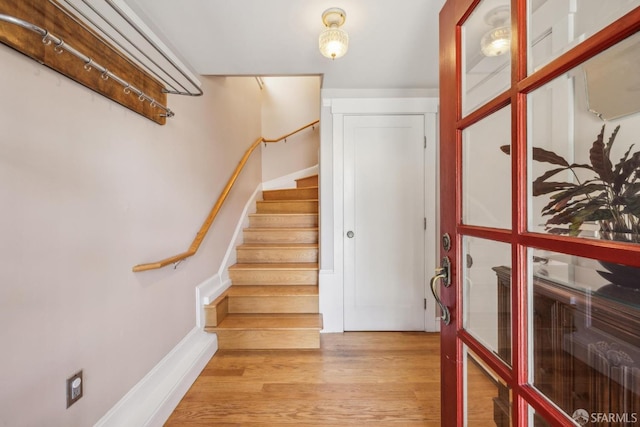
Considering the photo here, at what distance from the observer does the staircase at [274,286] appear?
7.21 ft

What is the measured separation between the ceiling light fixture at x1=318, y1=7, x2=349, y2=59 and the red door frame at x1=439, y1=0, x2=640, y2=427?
0.54 meters

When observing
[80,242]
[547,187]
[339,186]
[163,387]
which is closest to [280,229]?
[339,186]

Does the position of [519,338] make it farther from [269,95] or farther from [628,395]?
[269,95]

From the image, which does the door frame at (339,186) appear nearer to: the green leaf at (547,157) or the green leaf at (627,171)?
the green leaf at (547,157)

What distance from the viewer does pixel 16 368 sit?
88cm

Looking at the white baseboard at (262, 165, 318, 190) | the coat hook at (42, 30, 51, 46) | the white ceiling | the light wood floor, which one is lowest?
the light wood floor

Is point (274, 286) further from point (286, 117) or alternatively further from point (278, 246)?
point (286, 117)

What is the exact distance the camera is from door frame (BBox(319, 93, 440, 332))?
247 cm

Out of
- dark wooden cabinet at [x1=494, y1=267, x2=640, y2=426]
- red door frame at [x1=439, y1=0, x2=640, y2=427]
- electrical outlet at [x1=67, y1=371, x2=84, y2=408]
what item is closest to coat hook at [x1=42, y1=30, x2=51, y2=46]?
electrical outlet at [x1=67, y1=371, x2=84, y2=408]

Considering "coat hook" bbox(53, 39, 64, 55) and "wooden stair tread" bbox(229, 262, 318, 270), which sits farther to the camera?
"wooden stair tread" bbox(229, 262, 318, 270)

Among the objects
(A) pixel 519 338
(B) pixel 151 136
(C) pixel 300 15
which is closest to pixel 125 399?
(B) pixel 151 136

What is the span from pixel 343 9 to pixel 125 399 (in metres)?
2.19

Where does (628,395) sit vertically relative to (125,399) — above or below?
above

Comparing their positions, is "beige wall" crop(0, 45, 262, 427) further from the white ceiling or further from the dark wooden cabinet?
the dark wooden cabinet
